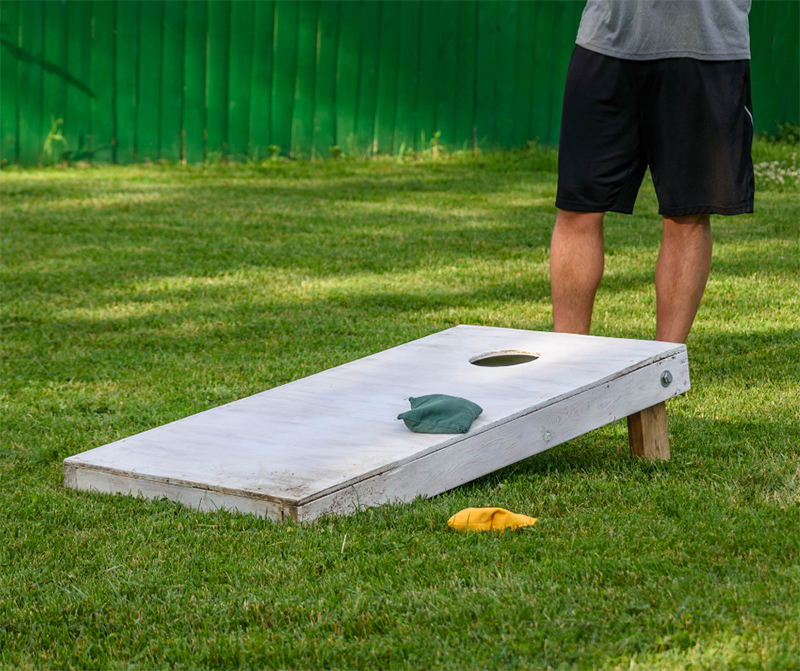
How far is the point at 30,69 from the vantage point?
892 cm

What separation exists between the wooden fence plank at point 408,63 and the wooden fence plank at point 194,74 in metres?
1.72

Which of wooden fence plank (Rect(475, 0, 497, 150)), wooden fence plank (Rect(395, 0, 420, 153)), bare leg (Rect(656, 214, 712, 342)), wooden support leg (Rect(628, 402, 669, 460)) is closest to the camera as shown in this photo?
wooden support leg (Rect(628, 402, 669, 460))

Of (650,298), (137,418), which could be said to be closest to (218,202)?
(650,298)

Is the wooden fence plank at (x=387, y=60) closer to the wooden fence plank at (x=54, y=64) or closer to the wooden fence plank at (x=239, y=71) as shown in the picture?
the wooden fence plank at (x=239, y=71)

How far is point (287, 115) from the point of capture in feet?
31.3

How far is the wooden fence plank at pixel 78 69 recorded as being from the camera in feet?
29.5

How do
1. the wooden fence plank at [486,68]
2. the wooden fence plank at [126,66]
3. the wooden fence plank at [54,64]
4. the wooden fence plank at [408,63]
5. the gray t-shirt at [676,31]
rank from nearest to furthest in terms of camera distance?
the gray t-shirt at [676,31] → the wooden fence plank at [54,64] → the wooden fence plank at [126,66] → the wooden fence plank at [408,63] → the wooden fence plank at [486,68]

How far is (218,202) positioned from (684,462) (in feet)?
17.8

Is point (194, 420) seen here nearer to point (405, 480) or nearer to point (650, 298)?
point (405, 480)

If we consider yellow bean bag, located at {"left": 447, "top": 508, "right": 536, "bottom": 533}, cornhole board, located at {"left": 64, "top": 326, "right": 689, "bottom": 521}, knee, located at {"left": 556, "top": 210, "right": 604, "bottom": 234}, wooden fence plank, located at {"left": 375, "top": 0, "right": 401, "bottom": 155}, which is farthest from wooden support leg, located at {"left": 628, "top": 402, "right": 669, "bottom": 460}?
wooden fence plank, located at {"left": 375, "top": 0, "right": 401, "bottom": 155}

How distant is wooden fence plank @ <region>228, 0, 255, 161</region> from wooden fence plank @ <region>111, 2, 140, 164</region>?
80 cm

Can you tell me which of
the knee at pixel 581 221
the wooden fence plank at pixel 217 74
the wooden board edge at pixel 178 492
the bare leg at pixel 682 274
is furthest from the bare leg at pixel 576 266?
the wooden fence plank at pixel 217 74

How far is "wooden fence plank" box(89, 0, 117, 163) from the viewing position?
904 centimetres

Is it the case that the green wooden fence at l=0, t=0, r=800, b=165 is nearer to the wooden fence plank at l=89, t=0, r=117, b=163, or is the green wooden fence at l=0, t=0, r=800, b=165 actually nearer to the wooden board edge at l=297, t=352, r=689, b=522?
the wooden fence plank at l=89, t=0, r=117, b=163
